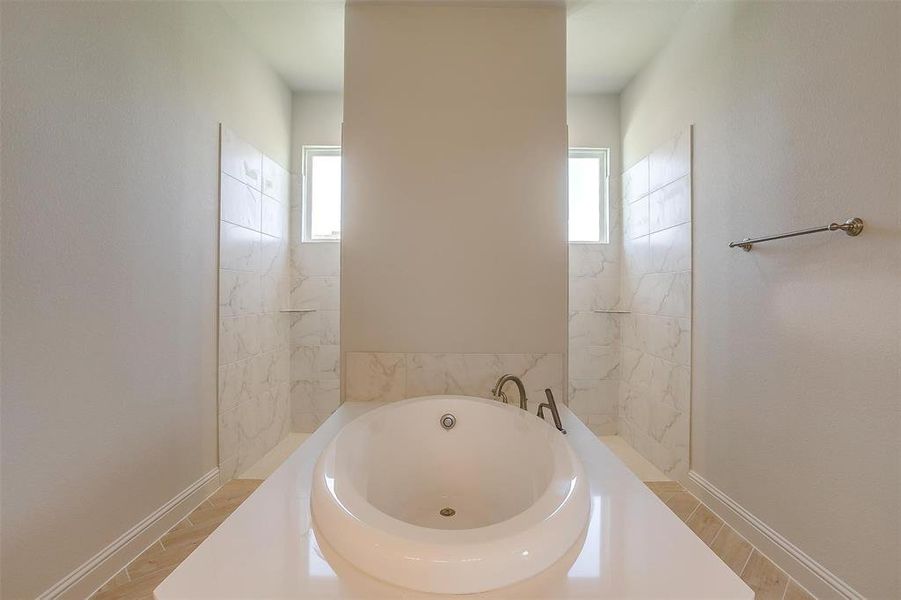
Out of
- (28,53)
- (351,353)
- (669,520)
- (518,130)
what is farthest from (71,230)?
(669,520)

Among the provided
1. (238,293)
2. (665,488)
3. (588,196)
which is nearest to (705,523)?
(665,488)

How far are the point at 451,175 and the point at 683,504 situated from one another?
204 centimetres

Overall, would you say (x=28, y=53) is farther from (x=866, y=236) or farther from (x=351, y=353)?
(x=866, y=236)

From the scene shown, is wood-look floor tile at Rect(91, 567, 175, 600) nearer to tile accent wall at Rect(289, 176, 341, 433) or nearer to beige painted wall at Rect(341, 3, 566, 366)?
beige painted wall at Rect(341, 3, 566, 366)

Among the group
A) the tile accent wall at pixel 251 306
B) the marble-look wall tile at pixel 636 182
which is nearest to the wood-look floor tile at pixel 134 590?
the tile accent wall at pixel 251 306

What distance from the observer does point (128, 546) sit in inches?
62.9

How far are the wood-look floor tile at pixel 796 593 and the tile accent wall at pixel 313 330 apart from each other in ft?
8.49

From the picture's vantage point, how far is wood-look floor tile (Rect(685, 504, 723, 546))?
1.85 m

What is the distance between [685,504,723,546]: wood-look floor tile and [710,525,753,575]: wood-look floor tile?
0.08ft

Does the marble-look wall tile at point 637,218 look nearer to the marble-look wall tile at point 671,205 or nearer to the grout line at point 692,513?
the marble-look wall tile at point 671,205

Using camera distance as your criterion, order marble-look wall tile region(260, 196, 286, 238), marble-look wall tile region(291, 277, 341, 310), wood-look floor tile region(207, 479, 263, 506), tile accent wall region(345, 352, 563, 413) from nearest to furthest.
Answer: tile accent wall region(345, 352, 563, 413), wood-look floor tile region(207, 479, 263, 506), marble-look wall tile region(260, 196, 286, 238), marble-look wall tile region(291, 277, 341, 310)

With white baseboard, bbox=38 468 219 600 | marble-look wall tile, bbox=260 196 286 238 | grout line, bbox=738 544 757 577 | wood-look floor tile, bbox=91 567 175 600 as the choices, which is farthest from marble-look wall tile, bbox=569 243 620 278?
wood-look floor tile, bbox=91 567 175 600

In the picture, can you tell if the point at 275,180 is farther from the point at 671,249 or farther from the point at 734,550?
the point at 734,550

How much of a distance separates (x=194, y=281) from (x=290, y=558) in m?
1.70
